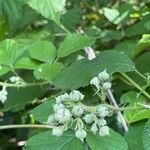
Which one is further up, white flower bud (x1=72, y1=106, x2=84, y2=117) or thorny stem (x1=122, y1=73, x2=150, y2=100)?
thorny stem (x1=122, y1=73, x2=150, y2=100)

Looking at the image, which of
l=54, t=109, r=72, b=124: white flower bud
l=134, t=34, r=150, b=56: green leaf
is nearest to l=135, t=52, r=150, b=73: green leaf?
l=134, t=34, r=150, b=56: green leaf

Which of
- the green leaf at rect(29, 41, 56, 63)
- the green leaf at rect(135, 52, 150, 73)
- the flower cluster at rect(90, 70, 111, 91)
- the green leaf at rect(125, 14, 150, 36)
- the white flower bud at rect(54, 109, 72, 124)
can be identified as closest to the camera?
the white flower bud at rect(54, 109, 72, 124)

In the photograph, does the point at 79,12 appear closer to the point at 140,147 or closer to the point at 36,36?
the point at 36,36

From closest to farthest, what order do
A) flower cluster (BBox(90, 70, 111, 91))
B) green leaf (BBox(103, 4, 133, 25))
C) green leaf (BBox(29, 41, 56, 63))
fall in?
flower cluster (BBox(90, 70, 111, 91)) → green leaf (BBox(29, 41, 56, 63)) → green leaf (BBox(103, 4, 133, 25))

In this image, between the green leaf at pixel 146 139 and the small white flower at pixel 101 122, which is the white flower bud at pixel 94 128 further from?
the green leaf at pixel 146 139

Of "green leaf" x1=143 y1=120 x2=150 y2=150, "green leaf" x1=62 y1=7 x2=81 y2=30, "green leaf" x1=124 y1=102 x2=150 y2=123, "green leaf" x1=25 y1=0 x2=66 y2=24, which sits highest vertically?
"green leaf" x1=62 y1=7 x2=81 y2=30

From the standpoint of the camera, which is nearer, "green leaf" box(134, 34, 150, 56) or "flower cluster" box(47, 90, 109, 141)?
"flower cluster" box(47, 90, 109, 141)

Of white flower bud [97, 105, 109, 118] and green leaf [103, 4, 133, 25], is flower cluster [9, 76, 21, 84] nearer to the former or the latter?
white flower bud [97, 105, 109, 118]

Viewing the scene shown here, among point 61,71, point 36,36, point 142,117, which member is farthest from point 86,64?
point 36,36

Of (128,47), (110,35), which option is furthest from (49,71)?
(110,35)
